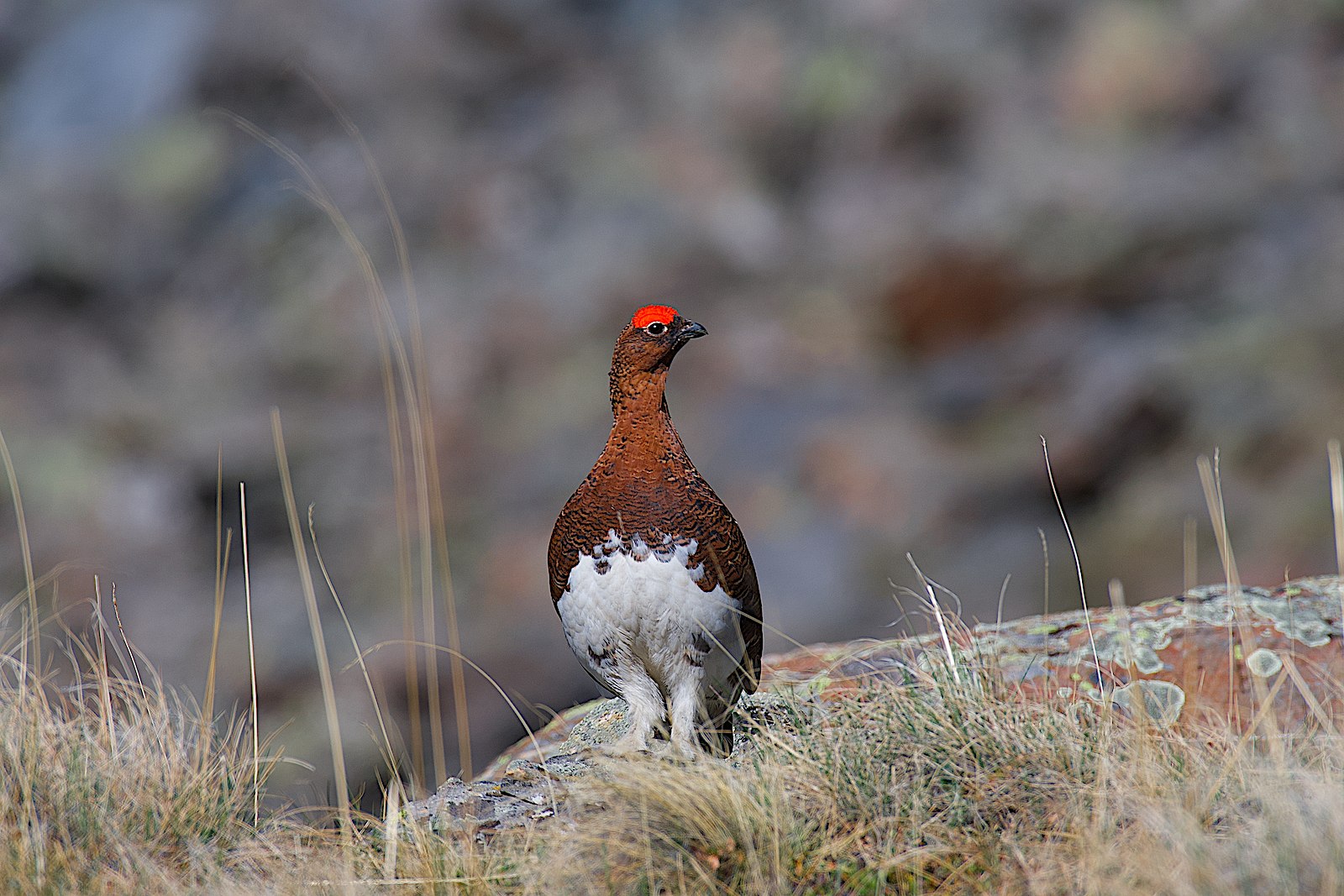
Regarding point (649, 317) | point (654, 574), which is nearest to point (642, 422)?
point (649, 317)

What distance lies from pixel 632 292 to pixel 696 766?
10.7 m

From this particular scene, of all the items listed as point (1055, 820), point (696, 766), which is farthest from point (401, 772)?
point (1055, 820)

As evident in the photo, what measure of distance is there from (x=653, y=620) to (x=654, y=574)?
15cm

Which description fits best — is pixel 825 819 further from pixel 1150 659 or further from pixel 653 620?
pixel 1150 659

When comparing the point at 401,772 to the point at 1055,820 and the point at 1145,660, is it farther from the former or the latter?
the point at 1055,820

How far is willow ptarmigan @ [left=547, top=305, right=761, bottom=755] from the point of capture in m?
3.71

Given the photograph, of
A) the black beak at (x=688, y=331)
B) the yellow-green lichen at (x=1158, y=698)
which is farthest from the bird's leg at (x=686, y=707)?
the yellow-green lichen at (x=1158, y=698)

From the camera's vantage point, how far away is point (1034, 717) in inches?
121

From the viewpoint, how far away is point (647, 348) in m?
3.95

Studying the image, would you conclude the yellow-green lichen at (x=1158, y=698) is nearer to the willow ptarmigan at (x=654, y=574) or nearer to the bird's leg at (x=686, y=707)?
the willow ptarmigan at (x=654, y=574)

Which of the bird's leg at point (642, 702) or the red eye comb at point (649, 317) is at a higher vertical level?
the red eye comb at point (649, 317)

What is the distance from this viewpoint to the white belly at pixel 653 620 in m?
3.70

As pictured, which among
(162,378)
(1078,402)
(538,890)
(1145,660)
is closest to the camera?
(538,890)

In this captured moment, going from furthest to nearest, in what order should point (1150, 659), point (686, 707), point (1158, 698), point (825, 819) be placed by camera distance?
point (1150, 659) → point (686, 707) → point (1158, 698) → point (825, 819)
